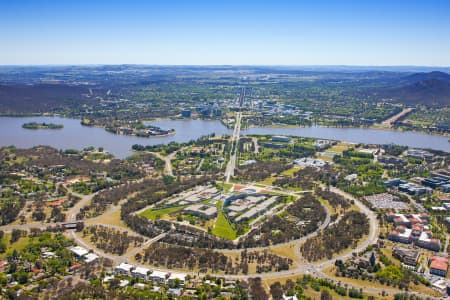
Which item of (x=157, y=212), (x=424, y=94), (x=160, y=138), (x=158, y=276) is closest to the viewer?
(x=158, y=276)

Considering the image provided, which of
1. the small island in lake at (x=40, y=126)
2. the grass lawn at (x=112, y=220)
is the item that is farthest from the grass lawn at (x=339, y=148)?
the small island in lake at (x=40, y=126)

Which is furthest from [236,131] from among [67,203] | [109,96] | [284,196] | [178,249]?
[109,96]

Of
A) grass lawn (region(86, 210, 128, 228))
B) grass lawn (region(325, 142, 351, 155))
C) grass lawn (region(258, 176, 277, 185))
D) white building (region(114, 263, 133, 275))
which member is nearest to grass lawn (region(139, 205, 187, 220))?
grass lawn (region(86, 210, 128, 228))

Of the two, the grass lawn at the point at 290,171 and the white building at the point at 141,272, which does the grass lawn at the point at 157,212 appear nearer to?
the white building at the point at 141,272

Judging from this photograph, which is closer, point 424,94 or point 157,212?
point 157,212

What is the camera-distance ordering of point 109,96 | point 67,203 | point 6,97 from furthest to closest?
point 109,96
point 6,97
point 67,203

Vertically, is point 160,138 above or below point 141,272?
above

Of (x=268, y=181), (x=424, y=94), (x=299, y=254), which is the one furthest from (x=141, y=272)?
(x=424, y=94)

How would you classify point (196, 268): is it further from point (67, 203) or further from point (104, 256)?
point (67, 203)

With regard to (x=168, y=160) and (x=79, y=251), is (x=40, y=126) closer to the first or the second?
(x=168, y=160)
